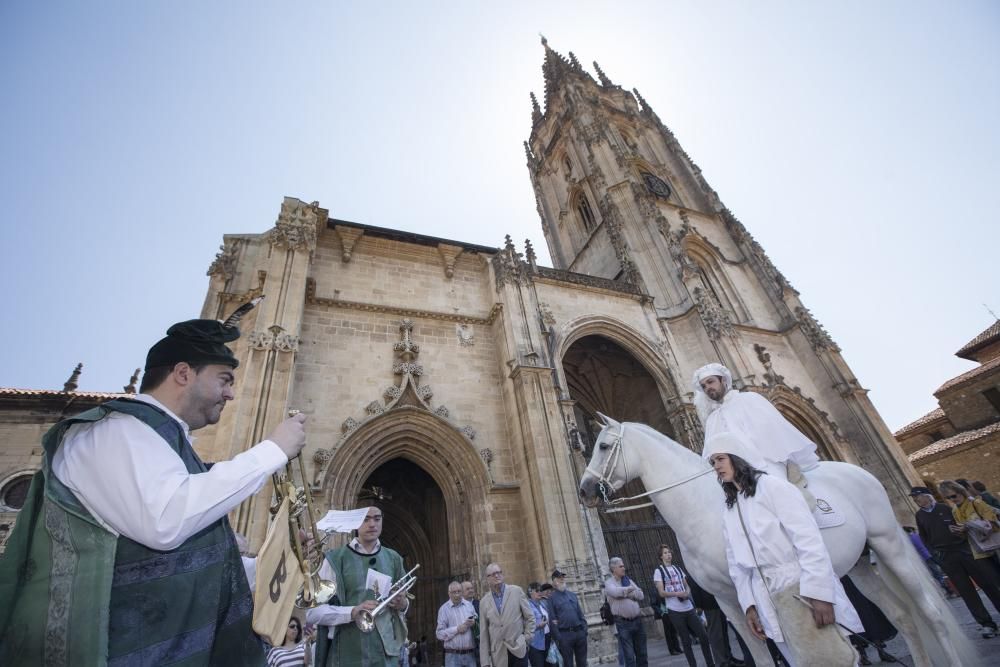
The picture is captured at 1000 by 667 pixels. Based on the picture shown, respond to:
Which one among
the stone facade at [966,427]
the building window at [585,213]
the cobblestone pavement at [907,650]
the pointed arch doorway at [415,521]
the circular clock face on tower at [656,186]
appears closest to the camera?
the cobblestone pavement at [907,650]

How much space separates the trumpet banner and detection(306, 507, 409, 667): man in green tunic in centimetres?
122

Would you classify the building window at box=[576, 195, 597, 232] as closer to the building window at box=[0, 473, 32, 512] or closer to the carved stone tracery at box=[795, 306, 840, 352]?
the carved stone tracery at box=[795, 306, 840, 352]

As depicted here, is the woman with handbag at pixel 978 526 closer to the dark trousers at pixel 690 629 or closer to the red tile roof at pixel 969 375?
the dark trousers at pixel 690 629

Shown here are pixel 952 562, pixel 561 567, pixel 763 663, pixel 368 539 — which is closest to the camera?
pixel 763 663

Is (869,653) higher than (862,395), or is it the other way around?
(862,395)

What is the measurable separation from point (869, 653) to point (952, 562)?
5.24 feet

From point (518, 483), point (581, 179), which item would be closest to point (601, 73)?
point (581, 179)

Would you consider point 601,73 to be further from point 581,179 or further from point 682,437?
point 682,437

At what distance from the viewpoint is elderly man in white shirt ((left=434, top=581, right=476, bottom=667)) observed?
5.02 meters

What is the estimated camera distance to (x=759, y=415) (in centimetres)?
342

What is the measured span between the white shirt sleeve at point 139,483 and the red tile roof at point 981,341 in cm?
3293

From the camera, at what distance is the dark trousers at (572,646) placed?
5.16m

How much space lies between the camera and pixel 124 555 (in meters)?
1.21

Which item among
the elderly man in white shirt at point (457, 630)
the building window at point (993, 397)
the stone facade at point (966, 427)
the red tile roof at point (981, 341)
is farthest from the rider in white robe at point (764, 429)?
the red tile roof at point (981, 341)
